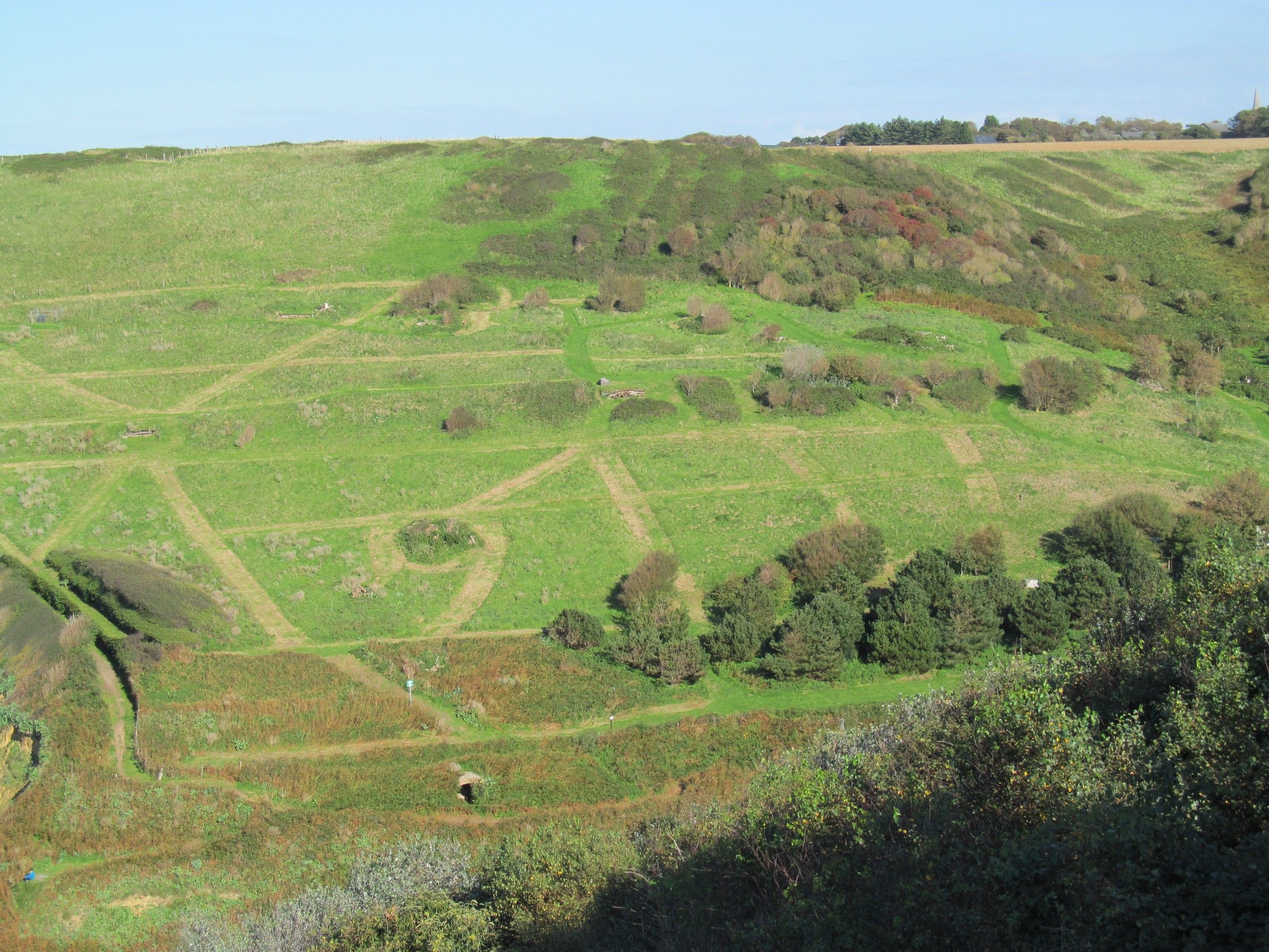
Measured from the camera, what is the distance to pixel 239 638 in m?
27.2

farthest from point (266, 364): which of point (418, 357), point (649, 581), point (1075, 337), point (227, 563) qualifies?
point (1075, 337)

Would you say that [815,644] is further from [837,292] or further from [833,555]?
[837,292]

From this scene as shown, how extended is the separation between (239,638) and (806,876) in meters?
18.9

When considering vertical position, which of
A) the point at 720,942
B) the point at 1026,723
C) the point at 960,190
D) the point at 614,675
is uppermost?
the point at 960,190

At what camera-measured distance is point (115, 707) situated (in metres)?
23.9

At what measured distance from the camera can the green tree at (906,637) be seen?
25.8 m

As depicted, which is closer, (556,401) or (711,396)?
(556,401)

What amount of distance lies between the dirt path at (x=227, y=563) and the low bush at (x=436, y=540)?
448 centimetres

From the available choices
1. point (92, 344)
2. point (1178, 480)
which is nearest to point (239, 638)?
point (92, 344)

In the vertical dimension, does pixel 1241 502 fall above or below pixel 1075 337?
below

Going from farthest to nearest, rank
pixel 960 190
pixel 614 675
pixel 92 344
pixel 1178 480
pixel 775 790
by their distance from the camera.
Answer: pixel 960 190, pixel 92 344, pixel 1178 480, pixel 614 675, pixel 775 790

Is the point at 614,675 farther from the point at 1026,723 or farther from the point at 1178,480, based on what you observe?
the point at 1178,480

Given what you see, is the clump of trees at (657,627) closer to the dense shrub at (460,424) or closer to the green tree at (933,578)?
the green tree at (933,578)

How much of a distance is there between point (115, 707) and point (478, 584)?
10.00 metres
